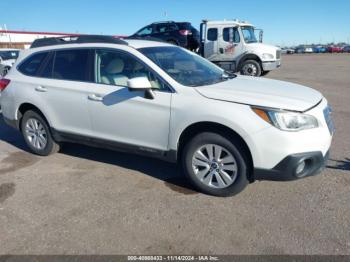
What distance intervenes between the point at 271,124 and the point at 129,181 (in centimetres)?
196

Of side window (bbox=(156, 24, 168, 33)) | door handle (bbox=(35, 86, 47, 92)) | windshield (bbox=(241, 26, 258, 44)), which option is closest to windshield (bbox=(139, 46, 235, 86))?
door handle (bbox=(35, 86, 47, 92))

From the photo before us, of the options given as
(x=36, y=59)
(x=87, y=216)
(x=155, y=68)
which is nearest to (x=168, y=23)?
(x=36, y=59)

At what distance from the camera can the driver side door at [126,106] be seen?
153 inches

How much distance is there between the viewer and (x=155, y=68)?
13.0ft

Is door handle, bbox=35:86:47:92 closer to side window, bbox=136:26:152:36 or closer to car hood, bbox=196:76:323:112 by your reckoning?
car hood, bbox=196:76:323:112

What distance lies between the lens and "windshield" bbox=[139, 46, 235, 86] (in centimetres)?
404

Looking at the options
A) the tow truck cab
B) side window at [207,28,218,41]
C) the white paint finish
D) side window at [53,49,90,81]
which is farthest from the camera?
side window at [207,28,218,41]

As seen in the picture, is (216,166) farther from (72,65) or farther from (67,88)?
(72,65)

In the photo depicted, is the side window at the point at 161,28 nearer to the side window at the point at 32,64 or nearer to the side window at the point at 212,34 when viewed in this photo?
the side window at the point at 212,34

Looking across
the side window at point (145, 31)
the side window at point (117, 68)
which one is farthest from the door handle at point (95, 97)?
the side window at point (145, 31)

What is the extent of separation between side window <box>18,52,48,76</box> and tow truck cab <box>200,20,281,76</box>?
1031 cm

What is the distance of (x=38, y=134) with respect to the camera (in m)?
5.28

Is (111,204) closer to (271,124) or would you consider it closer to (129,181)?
(129,181)

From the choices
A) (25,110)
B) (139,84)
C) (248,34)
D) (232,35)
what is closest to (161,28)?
(232,35)
